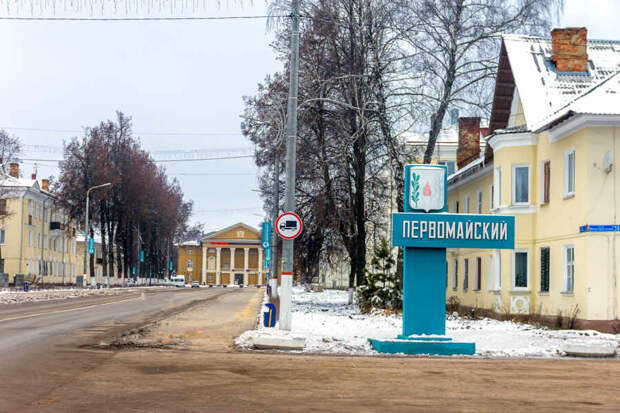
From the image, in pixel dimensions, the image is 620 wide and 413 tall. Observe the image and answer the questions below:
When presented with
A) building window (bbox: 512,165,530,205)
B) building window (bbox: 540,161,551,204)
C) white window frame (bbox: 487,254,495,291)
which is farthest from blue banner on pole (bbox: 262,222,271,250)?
building window (bbox: 540,161,551,204)

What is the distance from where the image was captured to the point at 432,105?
30.6 m

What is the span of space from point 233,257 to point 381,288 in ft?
420

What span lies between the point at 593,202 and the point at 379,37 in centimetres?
1223

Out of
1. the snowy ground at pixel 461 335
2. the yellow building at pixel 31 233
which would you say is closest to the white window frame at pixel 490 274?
the snowy ground at pixel 461 335

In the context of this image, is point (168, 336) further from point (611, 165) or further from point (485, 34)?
point (485, 34)

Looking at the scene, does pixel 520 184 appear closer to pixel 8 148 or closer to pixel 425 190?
pixel 425 190

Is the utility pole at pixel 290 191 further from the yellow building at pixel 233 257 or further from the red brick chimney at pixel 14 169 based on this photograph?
the yellow building at pixel 233 257

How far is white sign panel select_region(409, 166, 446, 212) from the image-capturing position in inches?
683

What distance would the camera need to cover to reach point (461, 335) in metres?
21.5

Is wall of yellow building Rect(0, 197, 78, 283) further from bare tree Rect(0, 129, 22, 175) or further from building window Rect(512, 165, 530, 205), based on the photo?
building window Rect(512, 165, 530, 205)

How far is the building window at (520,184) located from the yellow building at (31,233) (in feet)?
181

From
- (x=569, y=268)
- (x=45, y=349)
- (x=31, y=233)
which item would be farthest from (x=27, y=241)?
(x=45, y=349)

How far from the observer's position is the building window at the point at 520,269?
2807 centimetres

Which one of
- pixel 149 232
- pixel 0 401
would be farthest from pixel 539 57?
pixel 149 232
